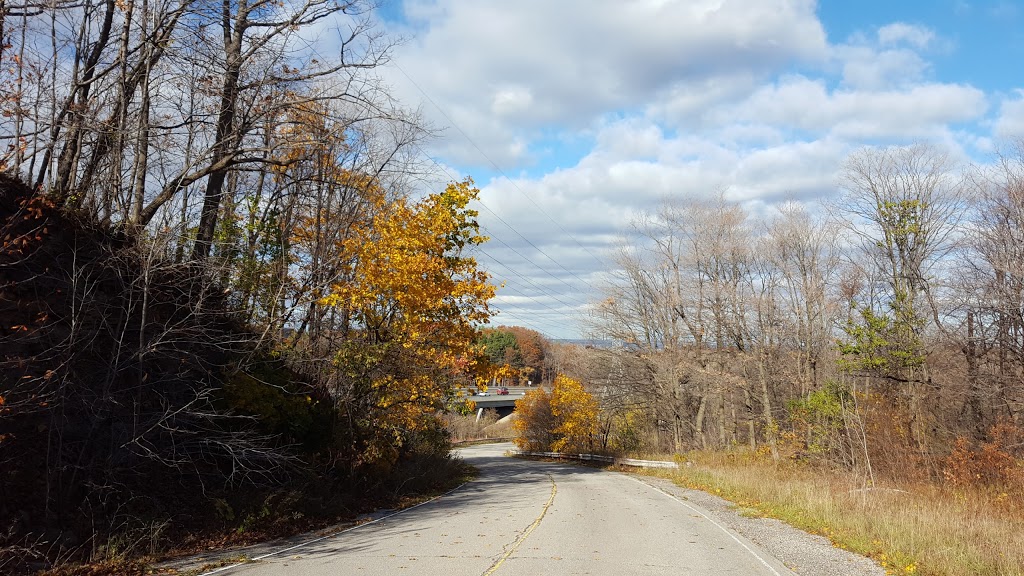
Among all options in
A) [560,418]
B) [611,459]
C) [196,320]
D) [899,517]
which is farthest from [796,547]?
[560,418]

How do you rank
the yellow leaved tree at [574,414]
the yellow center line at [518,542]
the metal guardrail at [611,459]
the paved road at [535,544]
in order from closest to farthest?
the yellow center line at [518,542] < the paved road at [535,544] < the metal guardrail at [611,459] < the yellow leaved tree at [574,414]

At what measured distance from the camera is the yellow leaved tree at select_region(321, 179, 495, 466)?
17.1 metres

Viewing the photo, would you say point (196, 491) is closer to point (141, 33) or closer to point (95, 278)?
point (95, 278)

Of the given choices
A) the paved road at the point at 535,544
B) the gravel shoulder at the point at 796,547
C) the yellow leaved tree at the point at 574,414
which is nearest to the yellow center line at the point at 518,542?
the paved road at the point at 535,544

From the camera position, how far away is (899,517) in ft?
39.8

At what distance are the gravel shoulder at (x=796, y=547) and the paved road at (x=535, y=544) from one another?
0.31m

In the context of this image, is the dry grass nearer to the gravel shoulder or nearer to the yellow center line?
the gravel shoulder

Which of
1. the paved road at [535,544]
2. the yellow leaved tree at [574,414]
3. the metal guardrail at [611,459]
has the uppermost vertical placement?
the yellow leaved tree at [574,414]

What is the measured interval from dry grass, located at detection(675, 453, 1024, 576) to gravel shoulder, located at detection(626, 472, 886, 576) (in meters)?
0.30

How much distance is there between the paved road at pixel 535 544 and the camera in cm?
894

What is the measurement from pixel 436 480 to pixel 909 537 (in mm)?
14372

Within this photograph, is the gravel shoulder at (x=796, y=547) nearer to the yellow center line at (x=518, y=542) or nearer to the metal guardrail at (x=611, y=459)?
the yellow center line at (x=518, y=542)

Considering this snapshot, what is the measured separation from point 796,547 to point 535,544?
4.34m

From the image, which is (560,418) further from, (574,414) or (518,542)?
(518,542)
